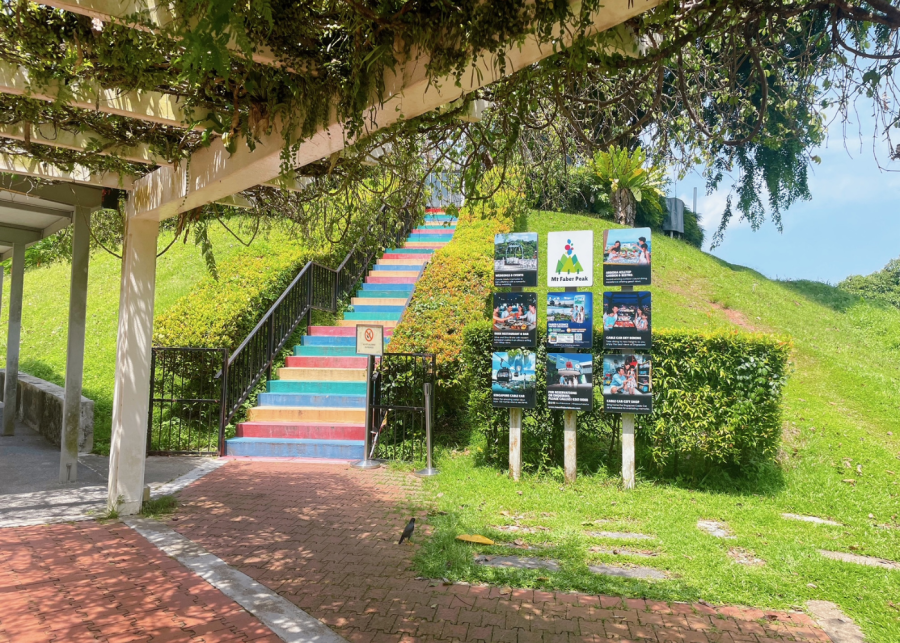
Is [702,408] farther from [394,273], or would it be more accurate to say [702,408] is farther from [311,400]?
[394,273]

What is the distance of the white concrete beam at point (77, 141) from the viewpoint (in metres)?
4.96

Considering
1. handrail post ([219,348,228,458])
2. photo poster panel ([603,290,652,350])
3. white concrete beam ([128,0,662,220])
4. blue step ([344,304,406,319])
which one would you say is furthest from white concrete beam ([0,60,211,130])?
blue step ([344,304,406,319])

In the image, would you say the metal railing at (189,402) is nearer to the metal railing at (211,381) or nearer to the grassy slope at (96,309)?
the metal railing at (211,381)

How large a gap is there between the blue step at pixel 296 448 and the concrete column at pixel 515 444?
2212 millimetres

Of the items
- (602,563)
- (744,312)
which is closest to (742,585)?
(602,563)

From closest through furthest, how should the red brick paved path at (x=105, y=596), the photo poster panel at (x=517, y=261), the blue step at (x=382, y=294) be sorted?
the red brick paved path at (x=105, y=596), the photo poster panel at (x=517, y=261), the blue step at (x=382, y=294)

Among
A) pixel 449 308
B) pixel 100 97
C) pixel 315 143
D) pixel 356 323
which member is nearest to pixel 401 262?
pixel 356 323

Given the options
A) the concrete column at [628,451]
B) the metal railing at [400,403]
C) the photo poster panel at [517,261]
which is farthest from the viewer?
the metal railing at [400,403]

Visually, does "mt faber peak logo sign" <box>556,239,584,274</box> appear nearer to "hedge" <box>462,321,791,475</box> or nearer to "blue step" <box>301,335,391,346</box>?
"hedge" <box>462,321,791,475</box>

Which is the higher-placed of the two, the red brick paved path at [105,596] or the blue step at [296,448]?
the blue step at [296,448]

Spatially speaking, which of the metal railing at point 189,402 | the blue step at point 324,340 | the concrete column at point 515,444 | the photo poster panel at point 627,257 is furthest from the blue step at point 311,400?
the photo poster panel at point 627,257

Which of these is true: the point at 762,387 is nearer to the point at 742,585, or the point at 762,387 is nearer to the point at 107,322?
the point at 742,585

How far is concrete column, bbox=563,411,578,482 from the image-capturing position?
24.1ft

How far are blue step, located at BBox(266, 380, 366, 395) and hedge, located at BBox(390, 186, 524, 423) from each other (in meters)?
Answer: 1.18
